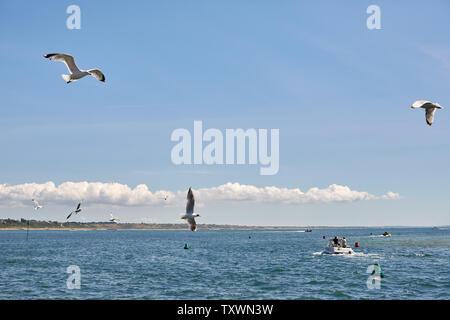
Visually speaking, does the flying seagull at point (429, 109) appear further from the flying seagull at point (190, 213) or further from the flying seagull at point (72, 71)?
the flying seagull at point (72, 71)

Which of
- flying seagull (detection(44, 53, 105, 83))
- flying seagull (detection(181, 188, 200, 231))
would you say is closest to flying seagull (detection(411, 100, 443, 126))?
flying seagull (detection(181, 188, 200, 231))

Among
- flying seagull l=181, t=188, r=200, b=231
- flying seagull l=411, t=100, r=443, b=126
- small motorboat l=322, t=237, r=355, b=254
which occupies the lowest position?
small motorboat l=322, t=237, r=355, b=254

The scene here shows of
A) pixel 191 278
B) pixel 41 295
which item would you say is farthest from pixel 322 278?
pixel 41 295

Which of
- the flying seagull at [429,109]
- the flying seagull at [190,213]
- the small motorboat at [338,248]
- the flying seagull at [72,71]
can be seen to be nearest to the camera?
the flying seagull at [190,213]

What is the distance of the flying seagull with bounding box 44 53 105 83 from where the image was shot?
89.1 ft

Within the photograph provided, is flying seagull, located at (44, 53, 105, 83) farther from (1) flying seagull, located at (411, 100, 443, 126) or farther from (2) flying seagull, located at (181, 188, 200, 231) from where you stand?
(1) flying seagull, located at (411, 100, 443, 126)

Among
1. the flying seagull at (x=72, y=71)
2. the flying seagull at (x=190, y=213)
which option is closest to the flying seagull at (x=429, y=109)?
the flying seagull at (x=190, y=213)

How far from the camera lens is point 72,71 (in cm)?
2817

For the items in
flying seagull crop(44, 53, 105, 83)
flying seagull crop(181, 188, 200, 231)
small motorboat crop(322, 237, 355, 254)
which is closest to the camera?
flying seagull crop(181, 188, 200, 231)

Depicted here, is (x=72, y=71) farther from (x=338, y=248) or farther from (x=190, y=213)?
(x=338, y=248)

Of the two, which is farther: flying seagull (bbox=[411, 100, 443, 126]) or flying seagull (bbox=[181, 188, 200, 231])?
flying seagull (bbox=[411, 100, 443, 126])

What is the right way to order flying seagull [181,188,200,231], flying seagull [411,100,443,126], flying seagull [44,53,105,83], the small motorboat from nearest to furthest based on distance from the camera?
flying seagull [181,188,200,231] < flying seagull [411,100,443,126] < flying seagull [44,53,105,83] < the small motorboat

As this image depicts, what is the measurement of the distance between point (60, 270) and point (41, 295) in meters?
22.5

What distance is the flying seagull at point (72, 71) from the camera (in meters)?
27.2
